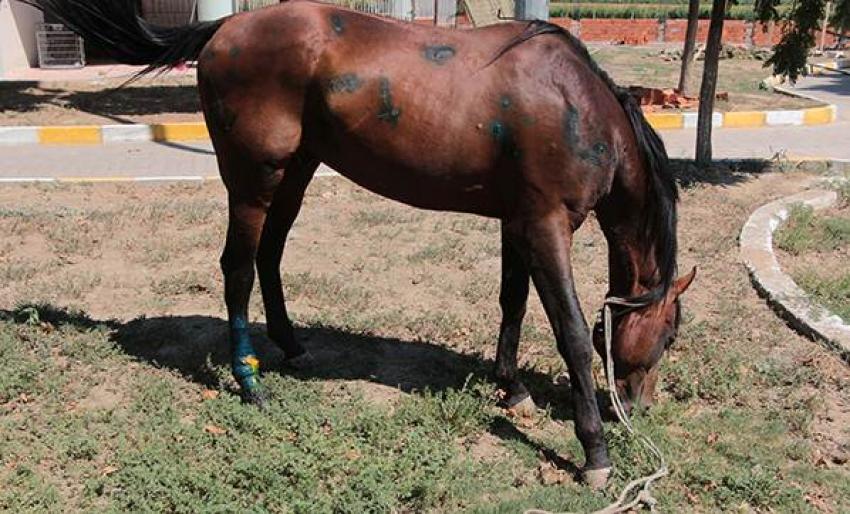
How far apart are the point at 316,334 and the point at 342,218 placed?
7.99 ft

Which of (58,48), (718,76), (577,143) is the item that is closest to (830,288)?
(577,143)

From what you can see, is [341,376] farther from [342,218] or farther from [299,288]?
[342,218]

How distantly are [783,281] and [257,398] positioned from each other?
358 cm

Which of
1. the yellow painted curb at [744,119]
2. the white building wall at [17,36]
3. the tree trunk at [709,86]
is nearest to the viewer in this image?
the tree trunk at [709,86]

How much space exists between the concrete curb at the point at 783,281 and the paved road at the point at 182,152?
300 centimetres

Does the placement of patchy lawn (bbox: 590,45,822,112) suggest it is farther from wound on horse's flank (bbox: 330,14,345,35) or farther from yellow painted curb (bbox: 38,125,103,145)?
wound on horse's flank (bbox: 330,14,345,35)

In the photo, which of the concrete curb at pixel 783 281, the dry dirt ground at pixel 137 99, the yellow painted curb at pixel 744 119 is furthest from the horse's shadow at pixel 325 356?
the yellow painted curb at pixel 744 119

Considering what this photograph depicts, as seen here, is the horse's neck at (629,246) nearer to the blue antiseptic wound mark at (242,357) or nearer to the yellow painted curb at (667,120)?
the blue antiseptic wound mark at (242,357)

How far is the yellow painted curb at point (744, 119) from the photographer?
41.3ft

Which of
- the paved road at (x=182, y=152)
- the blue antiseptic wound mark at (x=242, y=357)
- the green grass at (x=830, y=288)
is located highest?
the blue antiseptic wound mark at (x=242, y=357)

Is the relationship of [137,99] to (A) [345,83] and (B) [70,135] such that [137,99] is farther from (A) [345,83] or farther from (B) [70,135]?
(A) [345,83]

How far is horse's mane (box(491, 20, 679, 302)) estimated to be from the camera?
346 centimetres

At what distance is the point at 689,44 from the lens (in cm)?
1300

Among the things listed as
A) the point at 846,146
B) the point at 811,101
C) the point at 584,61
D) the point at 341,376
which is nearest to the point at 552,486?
the point at 341,376
